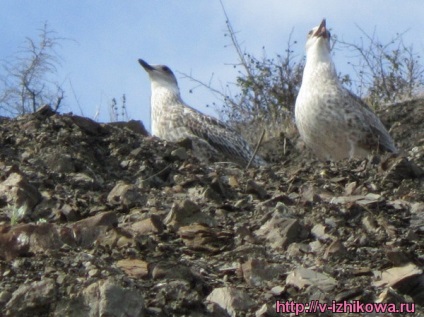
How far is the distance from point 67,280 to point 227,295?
67 centimetres

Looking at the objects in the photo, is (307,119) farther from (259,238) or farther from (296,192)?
(259,238)

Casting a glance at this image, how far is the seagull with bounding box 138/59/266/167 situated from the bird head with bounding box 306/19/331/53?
1193 mm

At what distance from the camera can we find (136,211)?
279 inches

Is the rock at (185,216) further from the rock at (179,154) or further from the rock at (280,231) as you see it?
the rock at (179,154)

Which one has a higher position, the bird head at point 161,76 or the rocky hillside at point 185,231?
the bird head at point 161,76

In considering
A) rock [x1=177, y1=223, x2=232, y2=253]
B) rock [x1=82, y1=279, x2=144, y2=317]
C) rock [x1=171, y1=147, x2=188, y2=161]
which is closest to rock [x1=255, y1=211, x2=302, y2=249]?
rock [x1=177, y1=223, x2=232, y2=253]

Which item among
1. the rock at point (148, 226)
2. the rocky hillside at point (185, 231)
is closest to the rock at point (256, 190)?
the rocky hillside at point (185, 231)

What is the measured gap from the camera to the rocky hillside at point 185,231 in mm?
5438

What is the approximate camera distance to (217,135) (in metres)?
13.6

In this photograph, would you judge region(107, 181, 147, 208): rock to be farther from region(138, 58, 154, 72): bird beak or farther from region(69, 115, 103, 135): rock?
region(138, 58, 154, 72): bird beak

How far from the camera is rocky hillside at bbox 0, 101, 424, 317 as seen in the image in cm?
544

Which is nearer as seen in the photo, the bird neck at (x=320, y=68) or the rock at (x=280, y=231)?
the rock at (x=280, y=231)

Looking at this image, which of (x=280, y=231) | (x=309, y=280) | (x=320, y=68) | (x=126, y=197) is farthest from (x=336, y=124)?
(x=309, y=280)

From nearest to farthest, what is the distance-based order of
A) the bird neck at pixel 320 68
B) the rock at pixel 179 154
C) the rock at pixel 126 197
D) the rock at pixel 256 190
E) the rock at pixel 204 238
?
the rock at pixel 204 238 → the rock at pixel 126 197 → the rock at pixel 256 190 → the rock at pixel 179 154 → the bird neck at pixel 320 68
